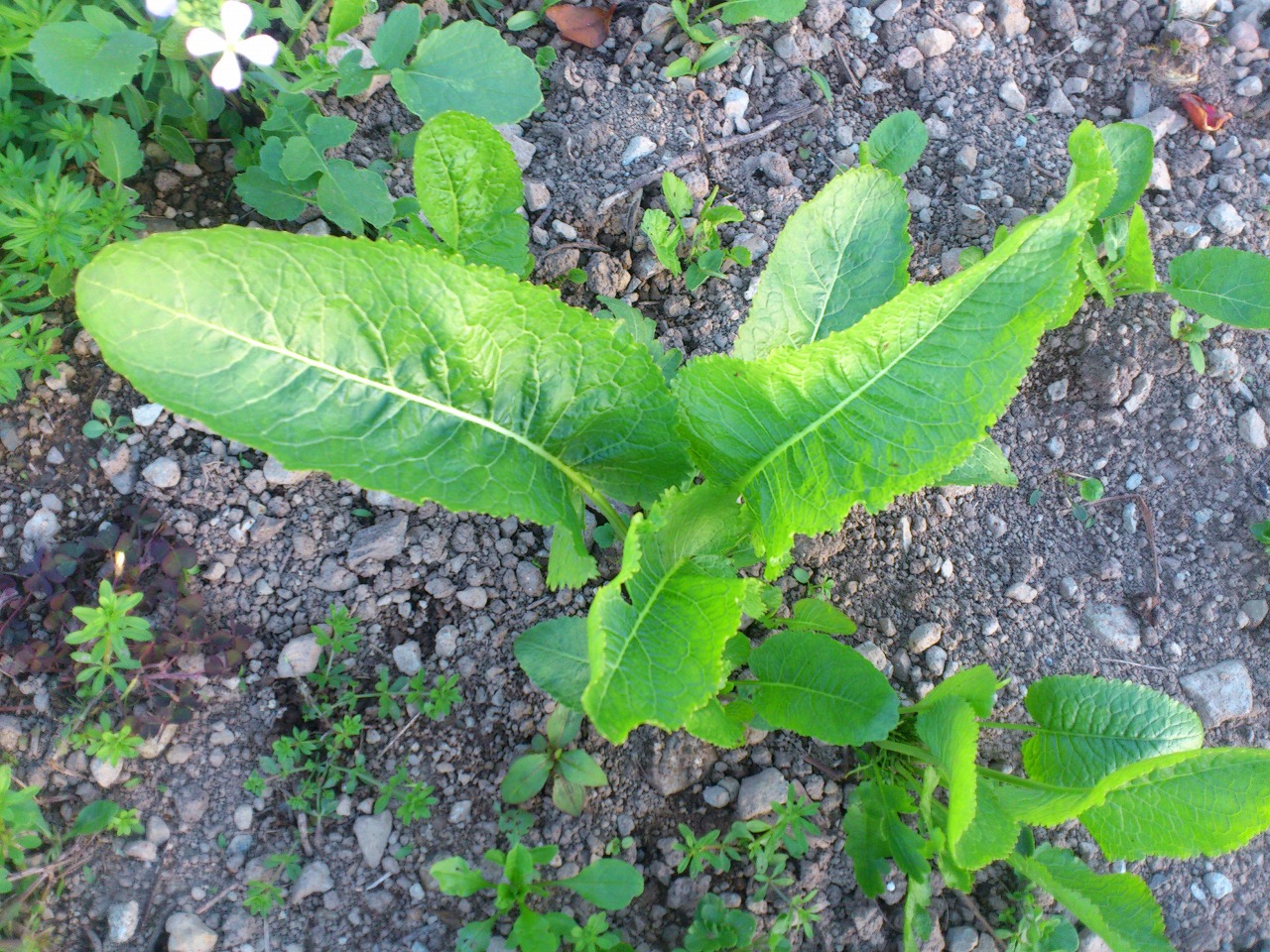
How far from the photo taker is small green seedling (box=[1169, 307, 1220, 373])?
286 cm

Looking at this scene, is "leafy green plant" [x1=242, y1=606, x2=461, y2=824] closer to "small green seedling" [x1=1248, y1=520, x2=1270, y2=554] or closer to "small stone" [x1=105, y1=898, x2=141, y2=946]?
"small stone" [x1=105, y1=898, x2=141, y2=946]

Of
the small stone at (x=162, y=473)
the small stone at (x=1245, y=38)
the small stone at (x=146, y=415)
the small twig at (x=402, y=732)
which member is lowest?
the small twig at (x=402, y=732)

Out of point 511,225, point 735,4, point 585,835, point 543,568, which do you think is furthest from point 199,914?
point 735,4

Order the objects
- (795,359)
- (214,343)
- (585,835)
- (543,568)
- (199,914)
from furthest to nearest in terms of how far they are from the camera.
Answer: (543,568)
(585,835)
(199,914)
(795,359)
(214,343)

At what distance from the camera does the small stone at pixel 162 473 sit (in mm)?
2393


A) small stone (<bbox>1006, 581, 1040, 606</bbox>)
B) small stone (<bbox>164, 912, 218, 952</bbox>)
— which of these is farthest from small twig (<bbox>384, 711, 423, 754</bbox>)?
small stone (<bbox>1006, 581, 1040, 606</bbox>)

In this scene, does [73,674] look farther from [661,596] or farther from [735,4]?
[735,4]

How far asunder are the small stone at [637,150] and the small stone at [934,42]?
1047 mm

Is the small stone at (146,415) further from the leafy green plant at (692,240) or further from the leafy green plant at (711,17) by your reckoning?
the leafy green plant at (711,17)

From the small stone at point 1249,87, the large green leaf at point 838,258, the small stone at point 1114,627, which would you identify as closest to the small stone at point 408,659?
the large green leaf at point 838,258

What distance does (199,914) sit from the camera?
2.15 meters

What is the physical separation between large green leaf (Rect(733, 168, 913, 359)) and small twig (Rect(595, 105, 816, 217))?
732 millimetres

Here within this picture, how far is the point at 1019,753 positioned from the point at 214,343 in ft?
7.39

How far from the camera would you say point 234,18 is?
1.93 meters
